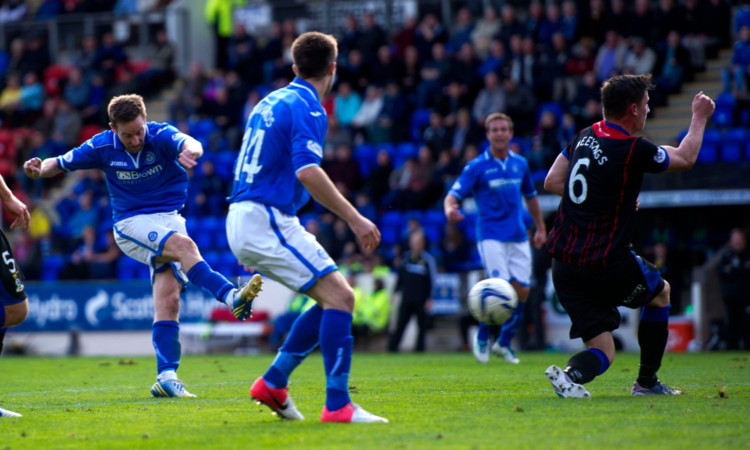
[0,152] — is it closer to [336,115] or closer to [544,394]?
[336,115]

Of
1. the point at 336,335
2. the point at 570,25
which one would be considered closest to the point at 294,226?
the point at 336,335

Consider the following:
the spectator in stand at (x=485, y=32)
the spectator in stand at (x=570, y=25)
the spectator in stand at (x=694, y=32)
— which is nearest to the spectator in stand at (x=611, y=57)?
the spectator in stand at (x=570, y=25)

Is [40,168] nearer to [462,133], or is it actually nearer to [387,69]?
[462,133]

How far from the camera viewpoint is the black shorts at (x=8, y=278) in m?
6.63

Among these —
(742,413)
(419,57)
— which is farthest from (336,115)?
(742,413)

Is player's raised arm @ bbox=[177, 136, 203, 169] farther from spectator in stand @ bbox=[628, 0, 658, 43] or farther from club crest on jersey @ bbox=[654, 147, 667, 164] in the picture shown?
spectator in stand @ bbox=[628, 0, 658, 43]

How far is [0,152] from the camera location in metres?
23.8

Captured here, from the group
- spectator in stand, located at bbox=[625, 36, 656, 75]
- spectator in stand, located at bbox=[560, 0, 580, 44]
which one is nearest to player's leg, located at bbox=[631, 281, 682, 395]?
spectator in stand, located at bbox=[625, 36, 656, 75]

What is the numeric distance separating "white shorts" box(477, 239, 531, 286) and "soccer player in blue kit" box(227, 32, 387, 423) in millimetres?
6099

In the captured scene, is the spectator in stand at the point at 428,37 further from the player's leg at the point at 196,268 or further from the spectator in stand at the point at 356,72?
the player's leg at the point at 196,268

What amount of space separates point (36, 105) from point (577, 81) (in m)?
14.2

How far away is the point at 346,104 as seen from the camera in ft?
69.1

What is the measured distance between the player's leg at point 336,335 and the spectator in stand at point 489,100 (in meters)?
13.2

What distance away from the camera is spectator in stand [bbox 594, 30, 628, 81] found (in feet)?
58.9
